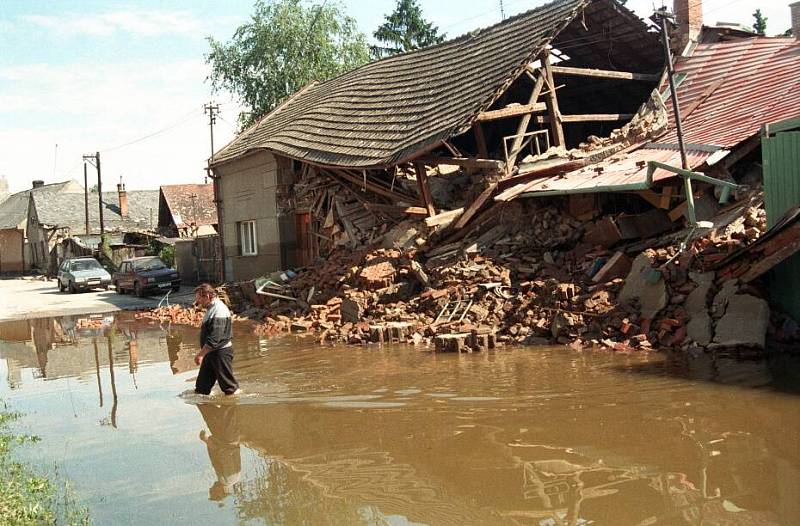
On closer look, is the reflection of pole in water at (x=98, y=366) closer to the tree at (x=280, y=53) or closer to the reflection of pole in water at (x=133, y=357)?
the reflection of pole in water at (x=133, y=357)

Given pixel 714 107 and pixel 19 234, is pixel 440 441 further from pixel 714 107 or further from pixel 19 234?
pixel 19 234

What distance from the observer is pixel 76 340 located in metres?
18.2

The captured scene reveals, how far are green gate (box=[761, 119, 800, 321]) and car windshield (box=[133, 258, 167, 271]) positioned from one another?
80.1 feet

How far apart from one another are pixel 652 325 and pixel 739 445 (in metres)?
5.36

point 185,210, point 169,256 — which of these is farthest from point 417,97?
point 185,210

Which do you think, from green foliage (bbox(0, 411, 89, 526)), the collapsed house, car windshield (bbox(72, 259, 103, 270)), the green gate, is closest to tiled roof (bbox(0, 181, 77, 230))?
car windshield (bbox(72, 259, 103, 270))

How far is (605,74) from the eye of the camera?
2014 cm

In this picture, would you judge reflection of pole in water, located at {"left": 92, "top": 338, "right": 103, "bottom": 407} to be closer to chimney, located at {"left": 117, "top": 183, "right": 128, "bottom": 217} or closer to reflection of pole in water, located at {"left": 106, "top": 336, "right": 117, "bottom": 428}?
reflection of pole in water, located at {"left": 106, "top": 336, "right": 117, "bottom": 428}

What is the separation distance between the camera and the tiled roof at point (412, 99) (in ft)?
58.3

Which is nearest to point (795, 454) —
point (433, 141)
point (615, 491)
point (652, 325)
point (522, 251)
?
point (615, 491)

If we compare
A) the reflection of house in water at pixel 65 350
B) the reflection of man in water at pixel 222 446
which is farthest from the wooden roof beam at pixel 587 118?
the reflection of man in water at pixel 222 446

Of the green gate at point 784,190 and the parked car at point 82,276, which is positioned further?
the parked car at point 82,276

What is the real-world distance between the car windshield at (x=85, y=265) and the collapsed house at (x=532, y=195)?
1238 centimetres

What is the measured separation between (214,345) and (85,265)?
28270 mm
